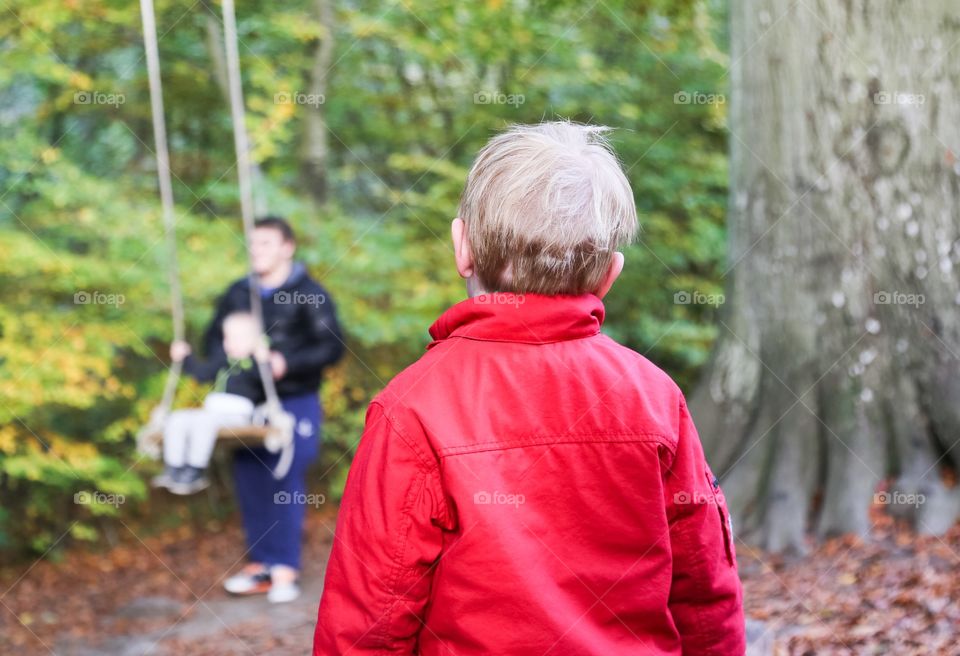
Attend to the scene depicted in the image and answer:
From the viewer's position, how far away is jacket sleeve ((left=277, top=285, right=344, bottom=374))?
13.8 feet

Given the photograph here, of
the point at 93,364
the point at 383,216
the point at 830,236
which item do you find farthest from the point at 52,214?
the point at 830,236

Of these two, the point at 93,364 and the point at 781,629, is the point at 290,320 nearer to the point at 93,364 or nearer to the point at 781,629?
the point at 93,364

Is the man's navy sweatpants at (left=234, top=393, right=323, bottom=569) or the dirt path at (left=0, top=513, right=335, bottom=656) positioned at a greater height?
the man's navy sweatpants at (left=234, top=393, right=323, bottom=569)

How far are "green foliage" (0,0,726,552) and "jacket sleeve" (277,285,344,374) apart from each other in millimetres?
1980

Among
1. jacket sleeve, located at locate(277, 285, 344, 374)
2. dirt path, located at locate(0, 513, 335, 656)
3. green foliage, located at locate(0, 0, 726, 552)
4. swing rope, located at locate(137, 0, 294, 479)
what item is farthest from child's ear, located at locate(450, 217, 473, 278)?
green foliage, located at locate(0, 0, 726, 552)

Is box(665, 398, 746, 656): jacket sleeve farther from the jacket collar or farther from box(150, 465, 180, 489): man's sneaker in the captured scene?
box(150, 465, 180, 489): man's sneaker

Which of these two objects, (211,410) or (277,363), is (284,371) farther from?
(211,410)

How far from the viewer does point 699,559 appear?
4.75ft

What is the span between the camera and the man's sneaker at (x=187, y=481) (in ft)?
13.0

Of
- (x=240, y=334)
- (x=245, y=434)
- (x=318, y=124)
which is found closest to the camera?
(x=245, y=434)

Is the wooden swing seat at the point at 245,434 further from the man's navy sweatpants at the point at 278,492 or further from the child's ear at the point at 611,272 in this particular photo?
the child's ear at the point at 611,272

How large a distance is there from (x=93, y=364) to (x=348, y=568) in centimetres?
481

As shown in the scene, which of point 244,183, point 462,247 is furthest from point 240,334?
point 462,247

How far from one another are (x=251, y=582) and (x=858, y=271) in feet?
10.6
